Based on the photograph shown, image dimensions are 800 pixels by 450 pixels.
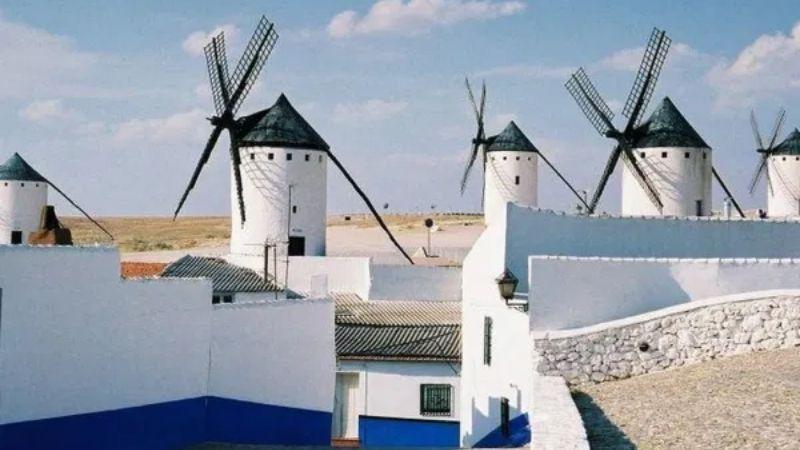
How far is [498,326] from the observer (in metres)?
15.8

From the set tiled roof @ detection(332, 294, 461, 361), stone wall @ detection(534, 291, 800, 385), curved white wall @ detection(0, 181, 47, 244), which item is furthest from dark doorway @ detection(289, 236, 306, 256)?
stone wall @ detection(534, 291, 800, 385)

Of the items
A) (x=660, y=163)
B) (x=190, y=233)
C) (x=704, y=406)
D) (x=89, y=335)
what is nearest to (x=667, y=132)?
(x=660, y=163)

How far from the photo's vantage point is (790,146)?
36.9 meters

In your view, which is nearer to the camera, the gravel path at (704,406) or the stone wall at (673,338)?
the gravel path at (704,406)

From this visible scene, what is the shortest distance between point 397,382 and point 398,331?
1.52 meters

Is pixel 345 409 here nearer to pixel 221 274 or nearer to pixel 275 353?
pixel 221 274

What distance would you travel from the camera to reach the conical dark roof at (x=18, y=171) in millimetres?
32000

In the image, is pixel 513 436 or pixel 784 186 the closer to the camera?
pixel 513 436

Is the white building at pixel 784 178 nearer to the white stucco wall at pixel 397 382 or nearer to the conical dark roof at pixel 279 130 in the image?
the conical dark roof at pixel 279 130

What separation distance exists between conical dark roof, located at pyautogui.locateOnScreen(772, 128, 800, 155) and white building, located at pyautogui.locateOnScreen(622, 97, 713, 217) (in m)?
11.4

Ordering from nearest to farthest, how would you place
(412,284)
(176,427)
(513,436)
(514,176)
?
(176,427)
(513,436)
(412,284)
(514,176)

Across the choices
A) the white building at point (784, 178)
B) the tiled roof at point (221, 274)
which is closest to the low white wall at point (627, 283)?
the tiled roof at point (221, 274)

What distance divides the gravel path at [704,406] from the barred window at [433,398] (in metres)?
8.37

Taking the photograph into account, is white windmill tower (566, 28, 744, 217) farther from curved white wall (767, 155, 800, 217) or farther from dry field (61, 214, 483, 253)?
dry field (61, 214, 483, 253)
